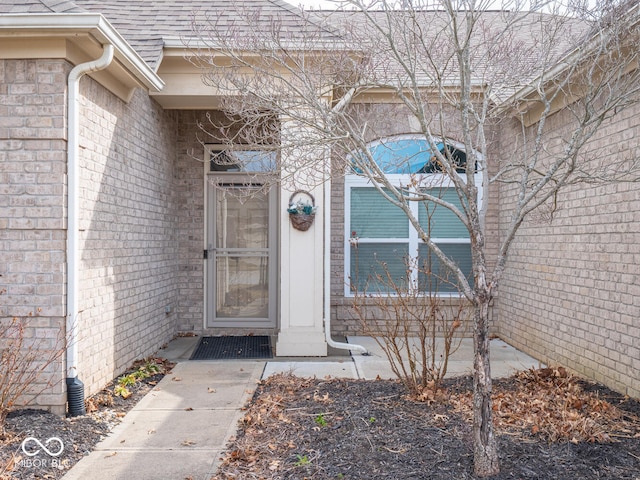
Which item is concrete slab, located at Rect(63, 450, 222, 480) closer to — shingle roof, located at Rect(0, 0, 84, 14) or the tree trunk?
the tree trunk

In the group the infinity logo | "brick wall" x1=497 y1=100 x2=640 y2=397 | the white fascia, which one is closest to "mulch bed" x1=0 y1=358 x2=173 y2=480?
the infinity logo

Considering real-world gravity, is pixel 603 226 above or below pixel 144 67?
below

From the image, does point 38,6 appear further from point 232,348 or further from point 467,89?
point 232,348

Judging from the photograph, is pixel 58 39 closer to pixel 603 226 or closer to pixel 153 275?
pixel 153 275

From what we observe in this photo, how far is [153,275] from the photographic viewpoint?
23.1ft

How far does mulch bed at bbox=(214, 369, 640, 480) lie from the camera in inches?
135

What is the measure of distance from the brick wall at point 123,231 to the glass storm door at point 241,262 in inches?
24.1

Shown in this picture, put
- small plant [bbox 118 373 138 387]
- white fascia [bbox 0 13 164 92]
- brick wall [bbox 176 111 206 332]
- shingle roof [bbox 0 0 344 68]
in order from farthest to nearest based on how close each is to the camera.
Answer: brick wall [bbox 176 111 206 332] → shingle roof [bbox 0 0 344 68] → small plant [bbox 118 373 138 387] → white fascia [bbox 0 13 164 92]

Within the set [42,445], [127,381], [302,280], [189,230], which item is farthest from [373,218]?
[42,445]

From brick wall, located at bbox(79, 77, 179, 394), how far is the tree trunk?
3.24m

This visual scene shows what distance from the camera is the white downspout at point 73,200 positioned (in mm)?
4578

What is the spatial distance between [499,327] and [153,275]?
488 centimetres

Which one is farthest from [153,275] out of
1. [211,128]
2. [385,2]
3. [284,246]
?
[385,2]

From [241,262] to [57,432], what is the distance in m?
4.44
